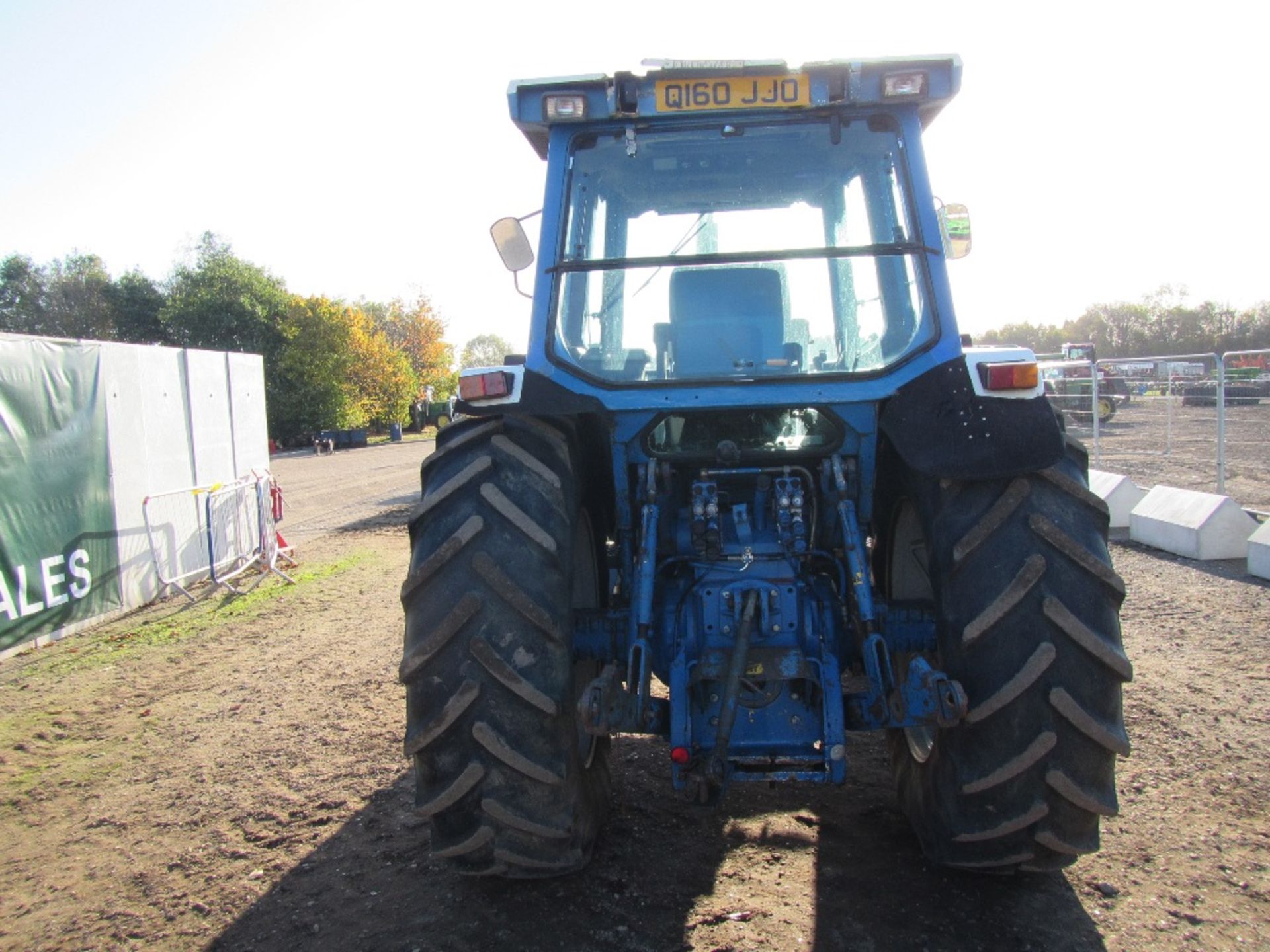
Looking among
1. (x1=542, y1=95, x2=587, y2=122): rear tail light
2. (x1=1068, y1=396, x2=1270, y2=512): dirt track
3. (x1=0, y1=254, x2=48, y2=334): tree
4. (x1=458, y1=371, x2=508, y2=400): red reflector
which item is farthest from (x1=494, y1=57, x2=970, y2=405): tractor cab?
(x1=0, y1=254, x2=48, y2=334): tree

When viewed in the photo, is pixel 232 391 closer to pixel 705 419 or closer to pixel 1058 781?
pixel 705 419

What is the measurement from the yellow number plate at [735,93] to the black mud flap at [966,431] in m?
1.09

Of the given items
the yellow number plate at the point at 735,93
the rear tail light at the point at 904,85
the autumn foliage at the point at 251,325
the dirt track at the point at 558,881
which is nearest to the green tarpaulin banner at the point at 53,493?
the dirt track at the point at 558,881

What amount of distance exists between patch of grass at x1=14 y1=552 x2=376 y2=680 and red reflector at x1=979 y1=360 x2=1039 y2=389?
6327 mm

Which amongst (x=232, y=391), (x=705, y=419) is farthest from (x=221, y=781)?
(x=232, y=391)

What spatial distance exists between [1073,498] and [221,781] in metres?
3.85

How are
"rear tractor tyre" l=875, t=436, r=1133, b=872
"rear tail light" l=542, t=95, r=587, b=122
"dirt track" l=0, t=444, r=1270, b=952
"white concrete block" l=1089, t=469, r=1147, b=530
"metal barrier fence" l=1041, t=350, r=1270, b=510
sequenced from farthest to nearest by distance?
"metal barrier fence" l=1041, t=350, r=1270, b=510
"white concrete block" l=1089, t=469, r=1147, b=530
"rear tail light" l=542, t=95, r=587, b=122
"dirt track" l=0, t=444, r=1270, b=952
"rear tractor tyre" l=875, t=436, r=1133, b=872

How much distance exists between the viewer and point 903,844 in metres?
3.15

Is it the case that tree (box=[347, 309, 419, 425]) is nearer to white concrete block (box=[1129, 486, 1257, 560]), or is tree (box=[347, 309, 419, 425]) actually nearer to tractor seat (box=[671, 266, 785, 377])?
white concrete block (box=[1129, 486, 1257, 560])

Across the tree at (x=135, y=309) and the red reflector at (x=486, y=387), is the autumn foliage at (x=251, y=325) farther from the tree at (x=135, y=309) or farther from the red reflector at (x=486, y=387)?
the red reflector at (x=486, y=387)

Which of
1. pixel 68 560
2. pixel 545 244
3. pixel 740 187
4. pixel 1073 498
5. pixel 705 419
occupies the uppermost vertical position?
pixel 740 187

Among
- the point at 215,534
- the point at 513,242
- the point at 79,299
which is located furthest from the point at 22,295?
the point at 513,242

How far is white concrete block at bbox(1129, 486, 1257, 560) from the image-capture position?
7.47 metres

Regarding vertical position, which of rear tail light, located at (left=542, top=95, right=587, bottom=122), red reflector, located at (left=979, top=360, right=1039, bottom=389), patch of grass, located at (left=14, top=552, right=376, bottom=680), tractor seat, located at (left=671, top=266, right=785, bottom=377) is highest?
rear tail light, located at (left=542, top=95, right=587, bottom=122)
